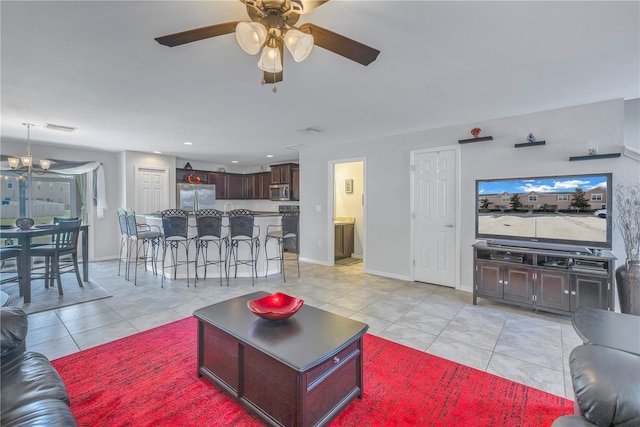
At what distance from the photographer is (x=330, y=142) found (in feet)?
17.8

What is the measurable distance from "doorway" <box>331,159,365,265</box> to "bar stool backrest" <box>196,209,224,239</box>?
2.68 metres

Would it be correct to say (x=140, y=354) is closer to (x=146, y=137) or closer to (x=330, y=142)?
(x=146, y=137)

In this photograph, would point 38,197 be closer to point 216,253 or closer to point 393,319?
point 216,253

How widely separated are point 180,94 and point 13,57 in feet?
3.90

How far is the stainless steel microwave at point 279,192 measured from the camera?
7422 mm

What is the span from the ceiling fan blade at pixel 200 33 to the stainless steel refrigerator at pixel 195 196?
6.12m

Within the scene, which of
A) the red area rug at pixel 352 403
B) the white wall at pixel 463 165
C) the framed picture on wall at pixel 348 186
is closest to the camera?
the red area rug at pixel 352 403

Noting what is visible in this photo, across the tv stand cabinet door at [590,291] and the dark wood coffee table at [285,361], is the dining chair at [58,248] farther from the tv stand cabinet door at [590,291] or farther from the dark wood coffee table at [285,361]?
the tv stand cabinet door at [590,291]

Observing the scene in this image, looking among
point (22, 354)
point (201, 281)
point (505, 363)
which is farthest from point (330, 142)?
point (22, 354)

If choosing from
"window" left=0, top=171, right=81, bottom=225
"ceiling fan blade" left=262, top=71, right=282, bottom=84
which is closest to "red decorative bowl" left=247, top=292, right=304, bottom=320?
"ceiling fan blade" left=262, top=71, right=282, bottom=84

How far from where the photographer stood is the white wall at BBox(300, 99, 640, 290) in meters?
3.21

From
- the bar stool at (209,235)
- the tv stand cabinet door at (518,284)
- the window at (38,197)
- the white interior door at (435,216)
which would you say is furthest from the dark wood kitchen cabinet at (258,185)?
the tv stand cabinet door at (518,284)

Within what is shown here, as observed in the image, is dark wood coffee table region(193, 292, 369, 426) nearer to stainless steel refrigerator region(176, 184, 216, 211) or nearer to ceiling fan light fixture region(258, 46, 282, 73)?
ceiling fan light fixture region(258, 46, 282, 73)

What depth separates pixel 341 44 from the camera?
1.59 metres
